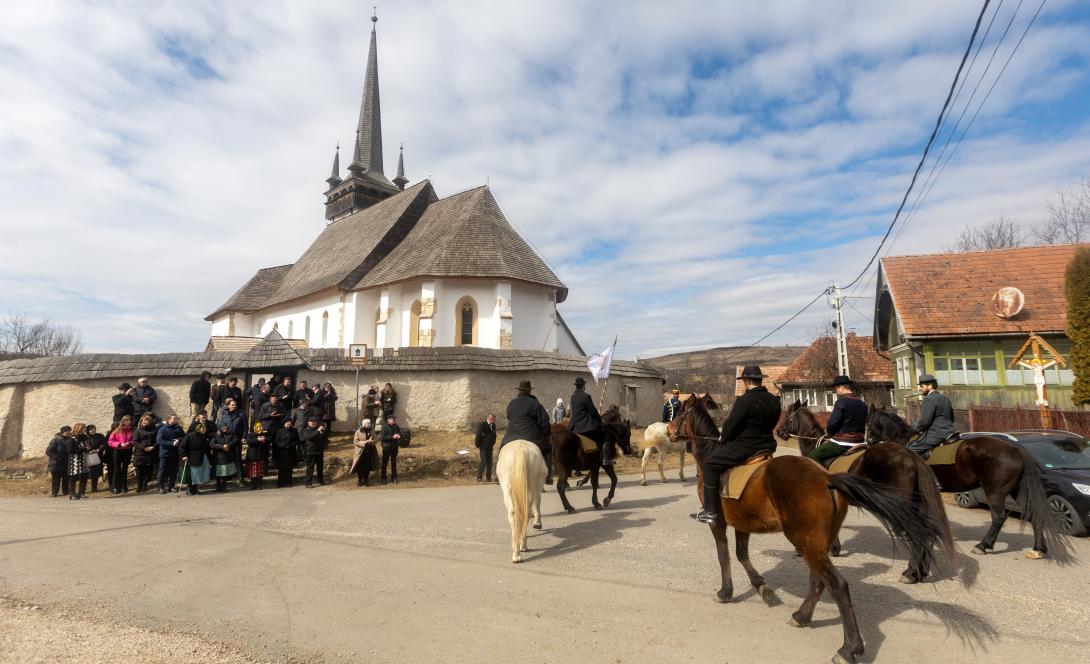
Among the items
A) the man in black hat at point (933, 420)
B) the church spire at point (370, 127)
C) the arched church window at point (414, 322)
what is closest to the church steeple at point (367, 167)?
the church spire at point (370, 127)

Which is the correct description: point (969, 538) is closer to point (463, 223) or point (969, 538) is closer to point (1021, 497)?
point (1021, 497)

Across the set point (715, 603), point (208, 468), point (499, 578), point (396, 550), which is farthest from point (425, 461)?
point (715, 603)

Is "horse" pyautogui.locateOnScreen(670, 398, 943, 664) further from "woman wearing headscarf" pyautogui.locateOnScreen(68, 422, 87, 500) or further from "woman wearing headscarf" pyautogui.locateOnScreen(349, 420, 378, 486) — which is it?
"woman wearing headscarf" pyautogui.locateOnScreen(68, 422, 87, 500)

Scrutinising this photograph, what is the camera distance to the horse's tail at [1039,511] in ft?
19.7

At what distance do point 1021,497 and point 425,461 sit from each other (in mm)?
11332

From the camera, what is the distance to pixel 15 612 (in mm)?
4848

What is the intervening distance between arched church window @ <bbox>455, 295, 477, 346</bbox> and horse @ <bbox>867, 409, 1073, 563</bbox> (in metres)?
20.1

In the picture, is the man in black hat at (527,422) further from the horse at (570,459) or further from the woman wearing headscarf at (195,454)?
the woman wearing headscarf at (195,454)

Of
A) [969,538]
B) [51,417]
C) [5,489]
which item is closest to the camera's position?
[969,538]

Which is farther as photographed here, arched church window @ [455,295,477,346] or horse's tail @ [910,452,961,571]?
arched church window @ [455,295,477,346]

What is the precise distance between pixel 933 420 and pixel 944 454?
477mm

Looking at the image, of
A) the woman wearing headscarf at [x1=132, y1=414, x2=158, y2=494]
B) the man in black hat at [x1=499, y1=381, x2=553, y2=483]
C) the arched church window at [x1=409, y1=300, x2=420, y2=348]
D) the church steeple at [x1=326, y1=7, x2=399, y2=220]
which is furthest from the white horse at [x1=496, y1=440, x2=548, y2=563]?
the church steeple at [x1=326, y1=7, x2=399, y2=220]

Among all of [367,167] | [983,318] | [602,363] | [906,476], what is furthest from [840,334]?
[367,167]

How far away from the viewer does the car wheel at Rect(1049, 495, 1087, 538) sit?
7352 millimetres
